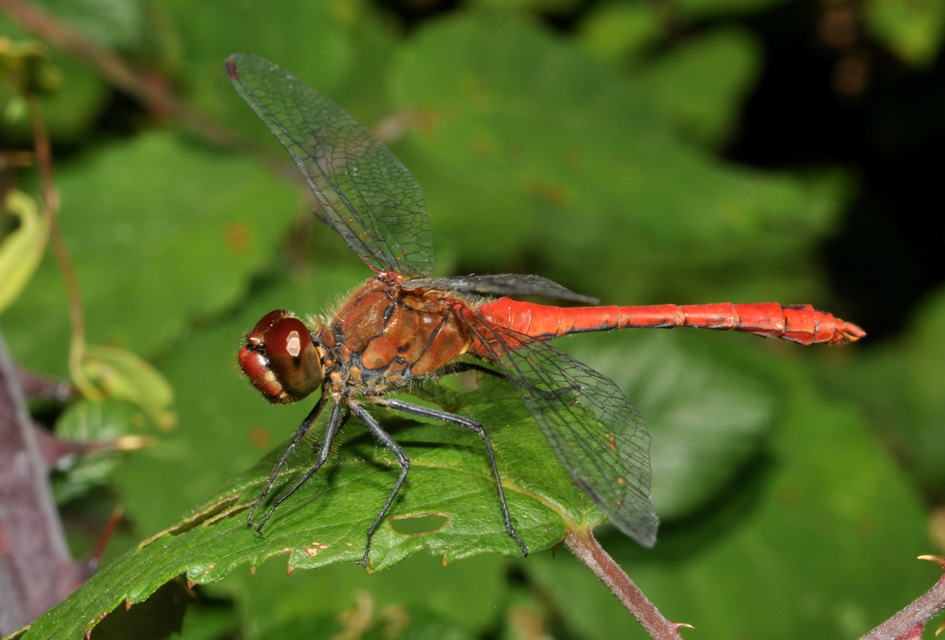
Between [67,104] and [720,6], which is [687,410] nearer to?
[720,6]

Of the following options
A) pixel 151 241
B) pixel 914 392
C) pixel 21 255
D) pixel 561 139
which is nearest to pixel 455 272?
pixel 561 139

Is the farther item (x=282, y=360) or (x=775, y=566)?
(x=775, y=566)

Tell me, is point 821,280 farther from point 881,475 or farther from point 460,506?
point 460,506

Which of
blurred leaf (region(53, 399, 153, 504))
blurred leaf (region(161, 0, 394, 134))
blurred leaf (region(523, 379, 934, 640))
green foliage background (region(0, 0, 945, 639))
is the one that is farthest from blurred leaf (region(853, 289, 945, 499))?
blurred leaf (region(53, 399, 153, 504))

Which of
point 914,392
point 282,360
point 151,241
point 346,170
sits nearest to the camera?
point 282,360

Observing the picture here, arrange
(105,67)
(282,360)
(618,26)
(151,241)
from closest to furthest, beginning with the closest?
(282,360) < (151,241) < (105,67) < (618,26)

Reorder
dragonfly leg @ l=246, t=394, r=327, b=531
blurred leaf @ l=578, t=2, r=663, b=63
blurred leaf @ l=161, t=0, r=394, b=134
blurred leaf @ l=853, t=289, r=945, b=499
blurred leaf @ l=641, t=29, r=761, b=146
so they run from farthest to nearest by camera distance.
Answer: blurred leaf @ l=641, t=29, r=761, b=146
blurred leaf @ l=578, t=2, r=663, b=63
blurred leaf @ l=853, t=289, r=945, b=499
blurred leaf @ l=161, t=0, r=394, b=134
dragonfly leg @ l=246, t=394, r=327, b=531

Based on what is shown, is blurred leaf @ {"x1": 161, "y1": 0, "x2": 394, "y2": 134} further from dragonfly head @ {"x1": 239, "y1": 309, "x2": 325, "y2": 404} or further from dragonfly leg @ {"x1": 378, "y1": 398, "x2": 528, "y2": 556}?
dragonfly leg @ {"x1": 378, "y1": 398, "x2": 528, "y2": 556}

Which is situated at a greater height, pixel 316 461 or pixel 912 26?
pixel 912 26
